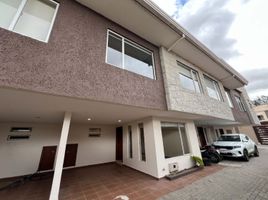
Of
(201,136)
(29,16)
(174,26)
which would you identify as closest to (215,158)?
(201,136)

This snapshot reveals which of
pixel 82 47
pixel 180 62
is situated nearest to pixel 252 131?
pixel 180 62

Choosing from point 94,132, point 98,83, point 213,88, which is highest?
point 213,88

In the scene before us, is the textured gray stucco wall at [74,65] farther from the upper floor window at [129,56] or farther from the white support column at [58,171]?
the white support column at [58,171]

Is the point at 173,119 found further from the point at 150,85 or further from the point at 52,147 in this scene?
the point at 52,147

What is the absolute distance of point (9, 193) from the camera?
4.29m

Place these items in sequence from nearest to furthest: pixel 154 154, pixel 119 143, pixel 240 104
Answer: pixel 154 154, pixel 119 143, pixel 240 104

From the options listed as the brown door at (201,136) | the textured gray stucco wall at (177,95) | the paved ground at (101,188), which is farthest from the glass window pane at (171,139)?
the brown door at (201,136)

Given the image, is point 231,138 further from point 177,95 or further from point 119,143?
point 119,143

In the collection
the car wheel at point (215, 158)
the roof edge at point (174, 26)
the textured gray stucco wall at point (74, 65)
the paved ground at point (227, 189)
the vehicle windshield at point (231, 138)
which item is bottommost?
the paved ground at point (227, 189)

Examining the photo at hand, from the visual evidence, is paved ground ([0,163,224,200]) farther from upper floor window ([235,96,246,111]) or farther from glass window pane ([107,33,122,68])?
upper floor window ([235,96,246,111])

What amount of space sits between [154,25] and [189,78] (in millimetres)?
3806

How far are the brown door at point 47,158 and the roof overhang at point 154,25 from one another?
8315mm

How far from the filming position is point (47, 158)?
23.0ft

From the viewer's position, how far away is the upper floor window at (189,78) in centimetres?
632
